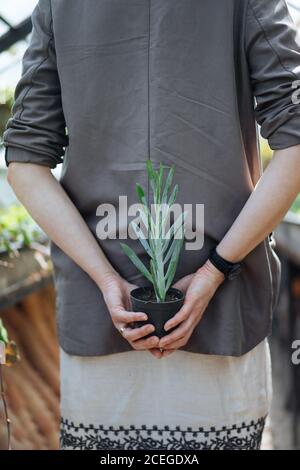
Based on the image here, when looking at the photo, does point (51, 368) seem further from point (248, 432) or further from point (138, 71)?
point (138, 71)

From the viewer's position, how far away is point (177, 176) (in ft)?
3.87

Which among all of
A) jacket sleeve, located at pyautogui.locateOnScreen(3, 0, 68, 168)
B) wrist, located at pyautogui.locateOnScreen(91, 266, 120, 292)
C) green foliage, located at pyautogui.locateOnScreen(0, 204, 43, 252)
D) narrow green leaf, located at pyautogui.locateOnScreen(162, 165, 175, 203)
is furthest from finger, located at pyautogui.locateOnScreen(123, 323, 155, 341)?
green foliage, located at pyautogui.locateOnScreen(0, 204, 43, 252)

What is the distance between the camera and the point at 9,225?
2.27 meters

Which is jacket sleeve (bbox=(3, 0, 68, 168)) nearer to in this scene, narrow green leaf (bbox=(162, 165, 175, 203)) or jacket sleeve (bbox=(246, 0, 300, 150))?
narrow green leaf (bbox=(162, 165, 175, 203))

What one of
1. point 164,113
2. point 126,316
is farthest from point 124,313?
point 164,113

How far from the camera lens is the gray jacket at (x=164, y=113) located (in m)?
1.13

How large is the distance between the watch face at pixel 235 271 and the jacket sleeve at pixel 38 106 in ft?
1.36

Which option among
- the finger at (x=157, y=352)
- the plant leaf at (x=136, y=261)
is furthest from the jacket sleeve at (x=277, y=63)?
the finger at (x=157, y=352)

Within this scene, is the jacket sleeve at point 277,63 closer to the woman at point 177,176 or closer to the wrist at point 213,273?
the woman at point 177,176

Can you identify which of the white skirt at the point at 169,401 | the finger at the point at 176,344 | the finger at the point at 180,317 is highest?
the finger at the point at 180,317

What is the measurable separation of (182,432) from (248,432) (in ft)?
0.43

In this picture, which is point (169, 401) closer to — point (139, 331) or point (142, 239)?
point (139, 331)

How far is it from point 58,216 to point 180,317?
31 centimetres
